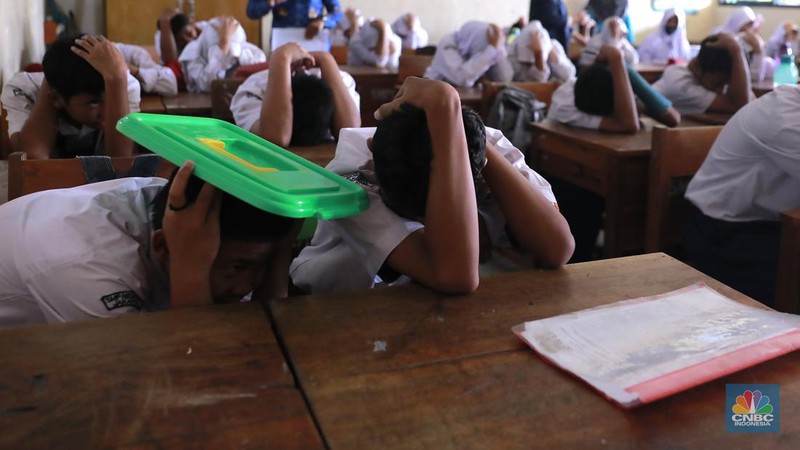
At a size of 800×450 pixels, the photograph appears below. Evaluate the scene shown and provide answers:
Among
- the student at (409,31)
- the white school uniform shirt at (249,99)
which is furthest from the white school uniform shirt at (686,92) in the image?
the student at (409,31)

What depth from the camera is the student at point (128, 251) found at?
110cm

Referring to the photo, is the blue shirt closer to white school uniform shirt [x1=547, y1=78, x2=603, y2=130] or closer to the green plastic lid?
white school uniform shirt [x1=547, y1=78, x2=603, y2=130]

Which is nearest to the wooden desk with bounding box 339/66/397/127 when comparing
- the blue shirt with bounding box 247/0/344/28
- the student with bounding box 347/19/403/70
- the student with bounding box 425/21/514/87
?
the student with bounding box 425/21/514/87

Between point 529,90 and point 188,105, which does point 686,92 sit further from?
point 188,105

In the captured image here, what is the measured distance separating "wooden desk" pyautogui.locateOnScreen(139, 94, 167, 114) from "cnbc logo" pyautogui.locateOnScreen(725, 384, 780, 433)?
2.67 meters

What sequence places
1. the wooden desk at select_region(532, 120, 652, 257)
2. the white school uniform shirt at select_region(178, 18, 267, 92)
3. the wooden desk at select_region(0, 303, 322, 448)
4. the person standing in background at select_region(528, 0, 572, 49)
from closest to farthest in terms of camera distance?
the wooden desk at select_region(0, 303, 322, 448) → the wooden desk at select_region(532, 120, 652, 257) → the white school uniform shirt at select_region(178, 18, 267, 92) → the person standing in background at select_region(528, 0, 572, 49)

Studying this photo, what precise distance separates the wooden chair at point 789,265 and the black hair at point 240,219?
55.5 inches

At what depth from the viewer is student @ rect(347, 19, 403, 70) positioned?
21.2 ft

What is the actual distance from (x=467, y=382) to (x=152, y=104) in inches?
111

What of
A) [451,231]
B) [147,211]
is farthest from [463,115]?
[147,211]

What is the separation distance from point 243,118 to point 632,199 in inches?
58.1

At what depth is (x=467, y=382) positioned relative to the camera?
0.91 m

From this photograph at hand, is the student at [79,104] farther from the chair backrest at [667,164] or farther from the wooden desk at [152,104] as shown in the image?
the chair backrest at [667,164]

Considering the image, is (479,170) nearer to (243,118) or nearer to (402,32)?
(243,118)
